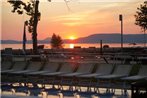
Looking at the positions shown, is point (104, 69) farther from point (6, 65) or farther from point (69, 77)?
point (6, 65)

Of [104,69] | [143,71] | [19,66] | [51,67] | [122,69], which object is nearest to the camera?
[143,71]

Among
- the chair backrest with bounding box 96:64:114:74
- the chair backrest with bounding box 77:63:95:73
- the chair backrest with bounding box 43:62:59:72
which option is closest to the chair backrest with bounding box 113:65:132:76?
the chair backrest with bounding box 96:64:114:74

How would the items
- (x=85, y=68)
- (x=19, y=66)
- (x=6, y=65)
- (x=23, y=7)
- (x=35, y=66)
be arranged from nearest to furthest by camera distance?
(x=85, y=68) → (x=35, y=66) → (x=19, y=66) → (x=6, y=65) → (x=23, y=7)

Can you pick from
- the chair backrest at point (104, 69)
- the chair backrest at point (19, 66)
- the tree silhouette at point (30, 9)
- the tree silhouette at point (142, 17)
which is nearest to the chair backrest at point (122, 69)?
the chair backrest at point (104, 69)

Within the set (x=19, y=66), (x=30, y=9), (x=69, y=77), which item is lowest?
(x=69, y=77)

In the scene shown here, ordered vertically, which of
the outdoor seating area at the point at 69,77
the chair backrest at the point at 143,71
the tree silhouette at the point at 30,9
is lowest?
the outdoor seating area at the point at 69,77

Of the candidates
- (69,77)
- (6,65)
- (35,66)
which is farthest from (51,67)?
(6,65)

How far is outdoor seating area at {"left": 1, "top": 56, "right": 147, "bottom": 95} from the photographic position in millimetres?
13734

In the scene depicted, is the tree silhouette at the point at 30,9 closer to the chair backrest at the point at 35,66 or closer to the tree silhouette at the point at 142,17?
the chair backrest at the point at 35,66

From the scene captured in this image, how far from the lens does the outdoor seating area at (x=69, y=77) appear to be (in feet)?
45.1

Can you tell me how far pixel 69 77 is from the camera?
1485 centimetres

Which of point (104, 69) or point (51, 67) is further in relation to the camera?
point (51, 67)

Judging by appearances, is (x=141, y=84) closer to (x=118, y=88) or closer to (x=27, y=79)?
(x=118, y=88)

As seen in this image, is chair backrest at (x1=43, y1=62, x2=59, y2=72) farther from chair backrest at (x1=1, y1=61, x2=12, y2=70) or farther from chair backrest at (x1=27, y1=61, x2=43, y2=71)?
chair backrest at (x1=1, y1=61, x2=12, y2=70)
